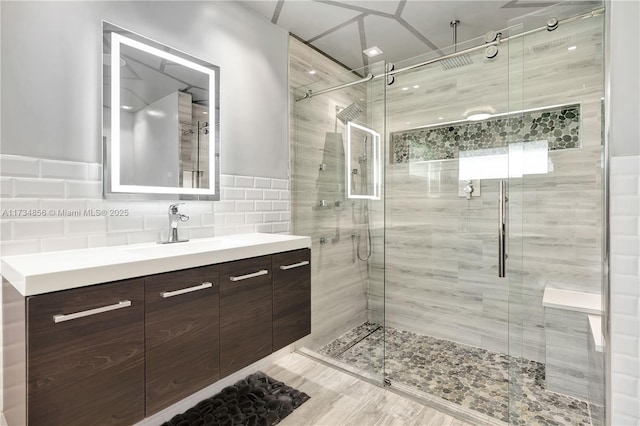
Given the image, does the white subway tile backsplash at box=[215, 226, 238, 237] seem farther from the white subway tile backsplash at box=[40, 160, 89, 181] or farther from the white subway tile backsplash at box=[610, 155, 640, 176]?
the white subway tile backsplash at box=[610, 155, 640, 176]

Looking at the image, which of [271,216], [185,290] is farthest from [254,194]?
[185,290]

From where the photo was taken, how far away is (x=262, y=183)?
2.37 m

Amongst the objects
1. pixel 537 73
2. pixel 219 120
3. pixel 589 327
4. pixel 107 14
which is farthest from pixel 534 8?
pixel 107 14

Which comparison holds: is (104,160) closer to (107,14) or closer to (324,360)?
(107,14)

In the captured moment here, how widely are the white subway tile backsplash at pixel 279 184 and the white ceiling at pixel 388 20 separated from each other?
1.21 m

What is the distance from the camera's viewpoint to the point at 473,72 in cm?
265

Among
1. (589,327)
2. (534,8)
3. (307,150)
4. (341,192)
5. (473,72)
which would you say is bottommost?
(589,327)

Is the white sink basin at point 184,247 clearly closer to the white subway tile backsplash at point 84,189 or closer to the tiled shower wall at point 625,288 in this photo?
the white subway tile backsplash at point 84,189

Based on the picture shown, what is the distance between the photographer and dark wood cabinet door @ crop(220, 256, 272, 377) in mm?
1483

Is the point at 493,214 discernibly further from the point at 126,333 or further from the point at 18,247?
the point at 18,247

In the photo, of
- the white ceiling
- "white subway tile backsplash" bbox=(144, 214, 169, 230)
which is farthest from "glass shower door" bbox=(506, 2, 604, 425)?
"white subway tile backsplash" bbox=(144, 214, 169, 230)

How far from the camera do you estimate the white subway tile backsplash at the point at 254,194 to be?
226cm

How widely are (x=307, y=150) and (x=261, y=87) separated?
0.61m

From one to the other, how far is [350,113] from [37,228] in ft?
6.74
